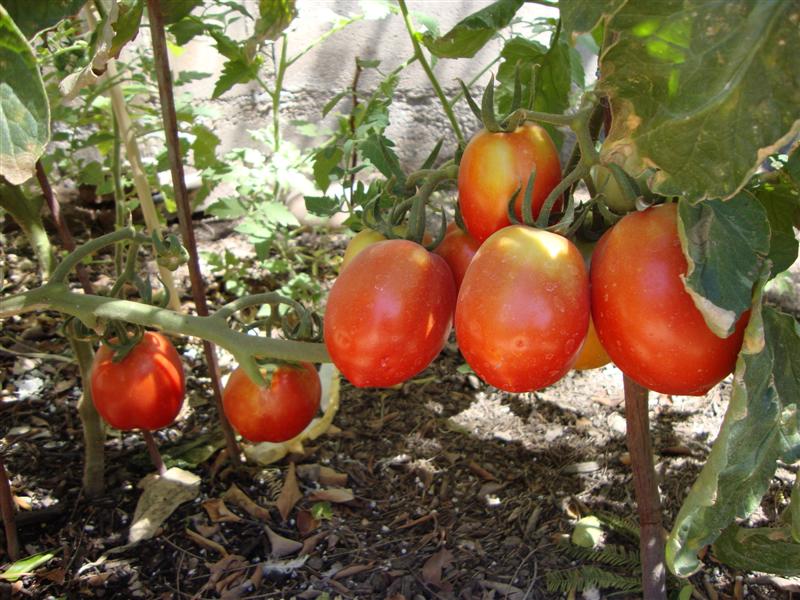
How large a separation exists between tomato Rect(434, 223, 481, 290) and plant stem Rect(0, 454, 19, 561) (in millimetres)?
925

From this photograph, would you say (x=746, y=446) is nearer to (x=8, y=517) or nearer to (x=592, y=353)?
(x=592, y=353)

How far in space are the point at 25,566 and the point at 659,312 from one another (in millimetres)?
1263

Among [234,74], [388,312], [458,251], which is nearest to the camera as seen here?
[388,312]

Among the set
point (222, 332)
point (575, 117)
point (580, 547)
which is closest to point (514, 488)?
point (580, 547)

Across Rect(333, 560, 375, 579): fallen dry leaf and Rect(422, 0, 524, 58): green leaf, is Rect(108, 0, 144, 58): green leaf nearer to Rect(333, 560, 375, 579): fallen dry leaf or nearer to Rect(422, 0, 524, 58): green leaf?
Rect(422, 0, 524, 58): green leaf

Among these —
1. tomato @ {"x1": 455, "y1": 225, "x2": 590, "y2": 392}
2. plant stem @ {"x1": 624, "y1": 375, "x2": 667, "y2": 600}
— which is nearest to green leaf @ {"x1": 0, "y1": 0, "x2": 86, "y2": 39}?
tomato @ {"x1": 455, "y1": 225, "x2": 590, "y2": 392}

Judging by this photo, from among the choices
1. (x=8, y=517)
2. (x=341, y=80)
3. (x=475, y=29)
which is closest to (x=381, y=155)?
(x=475, y=29)

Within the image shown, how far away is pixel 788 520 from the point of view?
1.00 metres

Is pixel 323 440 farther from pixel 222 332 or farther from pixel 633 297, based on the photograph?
pixel 633 297

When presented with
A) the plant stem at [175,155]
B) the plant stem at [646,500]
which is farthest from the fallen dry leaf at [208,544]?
the plant stem at [646,500]

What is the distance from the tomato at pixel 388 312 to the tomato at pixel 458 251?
0.06 meters

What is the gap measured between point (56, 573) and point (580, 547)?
997 millimetres

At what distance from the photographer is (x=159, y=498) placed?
5.29 ft

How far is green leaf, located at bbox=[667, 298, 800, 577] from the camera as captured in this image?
2.26 ft
